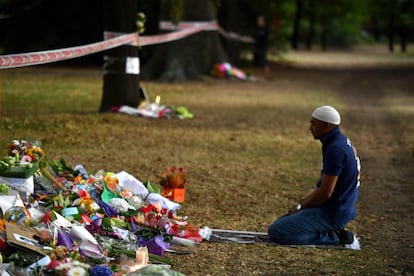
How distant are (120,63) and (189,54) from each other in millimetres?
9218

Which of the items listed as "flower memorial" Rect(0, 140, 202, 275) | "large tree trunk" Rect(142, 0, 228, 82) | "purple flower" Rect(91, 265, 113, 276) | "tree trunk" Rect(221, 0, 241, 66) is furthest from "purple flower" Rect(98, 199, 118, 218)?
"tree trunk" Rect(221, 0, 241, 66)

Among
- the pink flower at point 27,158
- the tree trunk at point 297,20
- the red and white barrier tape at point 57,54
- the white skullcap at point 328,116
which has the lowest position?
the tree trunk at point 297,20

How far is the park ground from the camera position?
7.14 metres

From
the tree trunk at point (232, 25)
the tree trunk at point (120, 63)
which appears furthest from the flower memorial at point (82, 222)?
the tree trunk at point (232, 25)

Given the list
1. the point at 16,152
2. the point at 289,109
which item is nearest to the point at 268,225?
the point at 16,152

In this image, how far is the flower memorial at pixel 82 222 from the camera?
5809 mm

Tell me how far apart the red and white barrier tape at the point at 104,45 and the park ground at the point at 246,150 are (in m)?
1.29

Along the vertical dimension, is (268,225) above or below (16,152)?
below

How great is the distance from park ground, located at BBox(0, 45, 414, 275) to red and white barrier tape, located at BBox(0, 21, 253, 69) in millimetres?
1290

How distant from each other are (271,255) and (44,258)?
224 cm

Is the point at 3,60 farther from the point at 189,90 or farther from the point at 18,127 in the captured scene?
the point at 189,90

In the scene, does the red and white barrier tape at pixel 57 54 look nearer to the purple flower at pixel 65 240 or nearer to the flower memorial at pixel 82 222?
the flower memorial at pixel 82 222

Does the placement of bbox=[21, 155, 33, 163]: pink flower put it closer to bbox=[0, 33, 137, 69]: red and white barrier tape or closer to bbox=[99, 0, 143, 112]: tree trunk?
bbox=[0, 33, 137, 69]: red and white barrier tape

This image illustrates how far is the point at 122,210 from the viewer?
294 inches
